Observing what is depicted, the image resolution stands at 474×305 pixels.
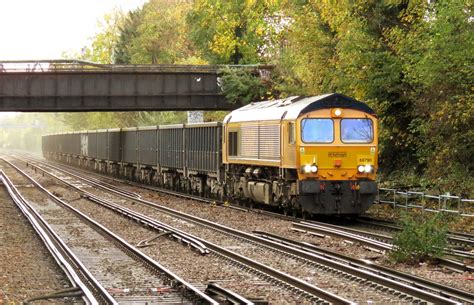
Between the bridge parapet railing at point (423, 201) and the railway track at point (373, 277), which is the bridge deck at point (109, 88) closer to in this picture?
the bridge parapet railing at point (423, 201)

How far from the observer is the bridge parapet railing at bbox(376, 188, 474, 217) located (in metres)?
21.5

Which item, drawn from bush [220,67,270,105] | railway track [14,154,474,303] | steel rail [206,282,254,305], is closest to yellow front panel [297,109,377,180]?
→ railway track [14,154,474,303]

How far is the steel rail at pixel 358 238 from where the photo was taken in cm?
1339

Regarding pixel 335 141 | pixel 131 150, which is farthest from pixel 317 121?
pixel 131 150

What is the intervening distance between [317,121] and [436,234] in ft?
25.8

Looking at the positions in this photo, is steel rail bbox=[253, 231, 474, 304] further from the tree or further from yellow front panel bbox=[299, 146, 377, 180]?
the tree

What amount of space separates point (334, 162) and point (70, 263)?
29.8 feet

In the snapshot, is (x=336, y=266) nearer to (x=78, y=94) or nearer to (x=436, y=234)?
(x=436, y=234)

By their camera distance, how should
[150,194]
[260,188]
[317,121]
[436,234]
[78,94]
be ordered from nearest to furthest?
[436,234] → [317,121] → [260,188] → [150,194] → [78,94]

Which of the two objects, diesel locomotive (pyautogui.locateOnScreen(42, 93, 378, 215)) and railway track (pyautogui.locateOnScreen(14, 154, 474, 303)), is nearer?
railway track (pyautogui.locateOnScreen(14, 154, 474, 303))

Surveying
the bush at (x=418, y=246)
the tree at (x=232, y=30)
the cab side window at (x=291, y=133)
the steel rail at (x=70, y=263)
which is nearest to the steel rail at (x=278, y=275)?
the bush at (x=418, y=246)

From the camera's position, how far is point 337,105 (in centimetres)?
2231

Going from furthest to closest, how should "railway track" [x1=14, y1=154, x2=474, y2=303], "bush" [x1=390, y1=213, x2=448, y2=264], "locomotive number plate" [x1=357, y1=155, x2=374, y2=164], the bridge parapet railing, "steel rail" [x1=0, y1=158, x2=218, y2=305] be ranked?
"locomotive number plate" [x1=357, y1=155, x2=374, y2=164], the bridge parapet railing, "bush" [x1=390, y1=213, x2=448, y2=264], "steel rail" [x1=0, y1=158, x2=218, y2=305], "railway track" [x1=14, y1=154, x2=474, y2=303]

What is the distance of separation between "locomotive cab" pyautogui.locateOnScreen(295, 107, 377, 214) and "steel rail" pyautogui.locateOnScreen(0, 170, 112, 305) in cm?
657
